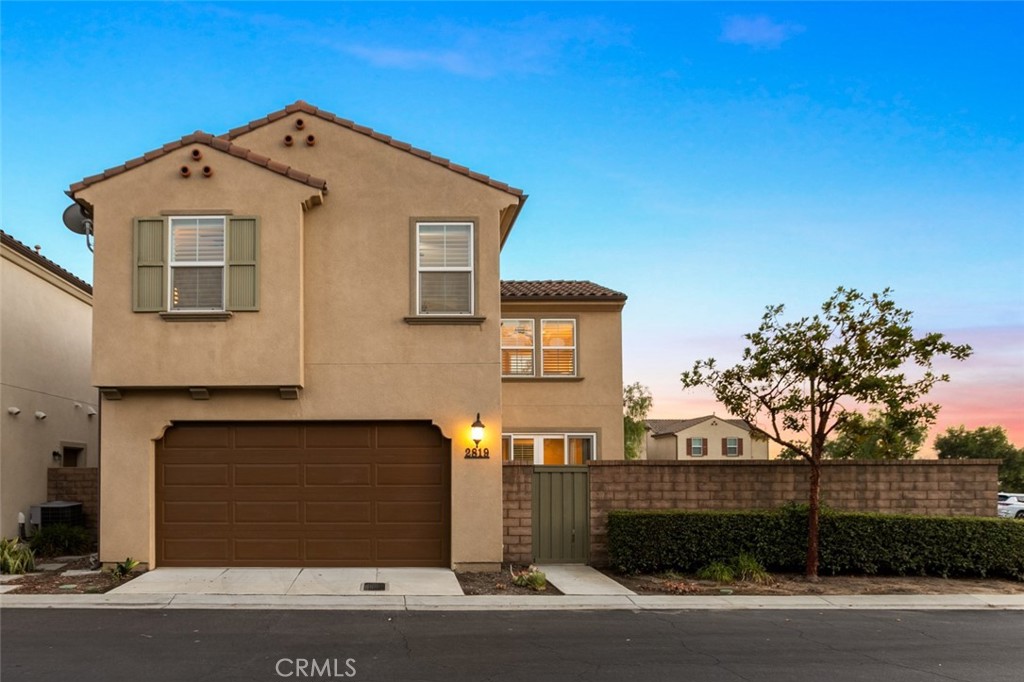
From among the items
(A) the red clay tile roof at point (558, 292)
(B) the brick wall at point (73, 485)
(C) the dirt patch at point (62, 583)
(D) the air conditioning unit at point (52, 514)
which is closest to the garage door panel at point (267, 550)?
(C) the dirt patch at point (62, 583)

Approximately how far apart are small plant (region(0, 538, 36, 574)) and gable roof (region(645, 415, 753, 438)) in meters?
47.8

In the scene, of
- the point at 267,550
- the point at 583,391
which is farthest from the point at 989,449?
the point at 267,550

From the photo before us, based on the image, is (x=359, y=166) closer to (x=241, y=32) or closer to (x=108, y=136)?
(x=241, y=32)

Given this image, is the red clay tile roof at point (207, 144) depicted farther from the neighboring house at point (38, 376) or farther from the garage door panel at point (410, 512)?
the garage door panel at point (410, 512)

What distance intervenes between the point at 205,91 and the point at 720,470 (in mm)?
11906

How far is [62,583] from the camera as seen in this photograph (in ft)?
38.7

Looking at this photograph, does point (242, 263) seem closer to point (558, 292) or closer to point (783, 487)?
point (558, 292)

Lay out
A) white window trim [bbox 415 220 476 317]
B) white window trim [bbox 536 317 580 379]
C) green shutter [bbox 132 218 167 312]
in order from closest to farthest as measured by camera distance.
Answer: green shutter [bbox 132 218 167 312]
white window trim [bbox 415 220 476 317]
white window trim [bbox 536 317 580 379]

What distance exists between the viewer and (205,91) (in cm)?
1560

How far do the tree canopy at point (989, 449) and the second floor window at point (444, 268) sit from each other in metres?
49.4

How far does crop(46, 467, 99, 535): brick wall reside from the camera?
51.5 ft

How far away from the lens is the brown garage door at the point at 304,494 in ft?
43.4

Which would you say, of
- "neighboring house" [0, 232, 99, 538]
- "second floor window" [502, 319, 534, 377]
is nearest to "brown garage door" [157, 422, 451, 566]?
"neighboring house" [0, 232, 99, 538]

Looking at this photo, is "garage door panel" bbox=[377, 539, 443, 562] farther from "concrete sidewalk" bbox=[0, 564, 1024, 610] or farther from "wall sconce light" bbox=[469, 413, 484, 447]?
"wall sconce light" bbox=[469, 413, 484, 447]
